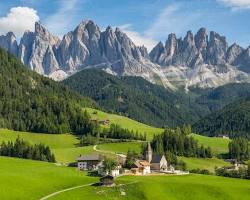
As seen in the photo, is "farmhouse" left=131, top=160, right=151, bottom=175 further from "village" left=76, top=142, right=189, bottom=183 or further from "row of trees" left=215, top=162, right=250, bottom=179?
"row of trees" left=215, top=162, right=250, bottom=179

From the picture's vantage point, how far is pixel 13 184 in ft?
417

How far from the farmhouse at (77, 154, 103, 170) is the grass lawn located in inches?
533

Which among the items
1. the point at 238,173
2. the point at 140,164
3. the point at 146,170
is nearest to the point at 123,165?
the point at 140,164

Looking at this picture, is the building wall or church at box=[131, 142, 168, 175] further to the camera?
the building wall

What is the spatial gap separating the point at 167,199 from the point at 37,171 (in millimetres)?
44649

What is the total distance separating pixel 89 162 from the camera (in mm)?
189125

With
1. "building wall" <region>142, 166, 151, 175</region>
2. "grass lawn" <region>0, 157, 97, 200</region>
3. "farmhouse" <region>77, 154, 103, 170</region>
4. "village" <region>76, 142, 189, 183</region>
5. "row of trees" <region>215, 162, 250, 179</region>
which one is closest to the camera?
"grass lawn" <region>0, 157, 97, 200</region>

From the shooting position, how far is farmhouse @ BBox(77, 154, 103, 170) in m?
186

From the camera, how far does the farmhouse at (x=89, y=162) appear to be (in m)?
186

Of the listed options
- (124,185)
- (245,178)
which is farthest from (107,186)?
(245,178)

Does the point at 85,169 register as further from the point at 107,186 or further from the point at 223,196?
the point at 223,196

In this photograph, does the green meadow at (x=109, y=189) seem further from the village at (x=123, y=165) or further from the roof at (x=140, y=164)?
the roof at (x=140, y=164)

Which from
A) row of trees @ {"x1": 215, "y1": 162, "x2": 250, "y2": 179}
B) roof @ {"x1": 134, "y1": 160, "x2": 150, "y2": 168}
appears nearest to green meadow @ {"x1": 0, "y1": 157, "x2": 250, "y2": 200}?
roof @ {"x1": 134, "y1": 160, "x2": 150, "y2": 168}

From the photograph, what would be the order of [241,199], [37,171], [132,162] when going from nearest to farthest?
[241,199], [37,171], [132,162]
